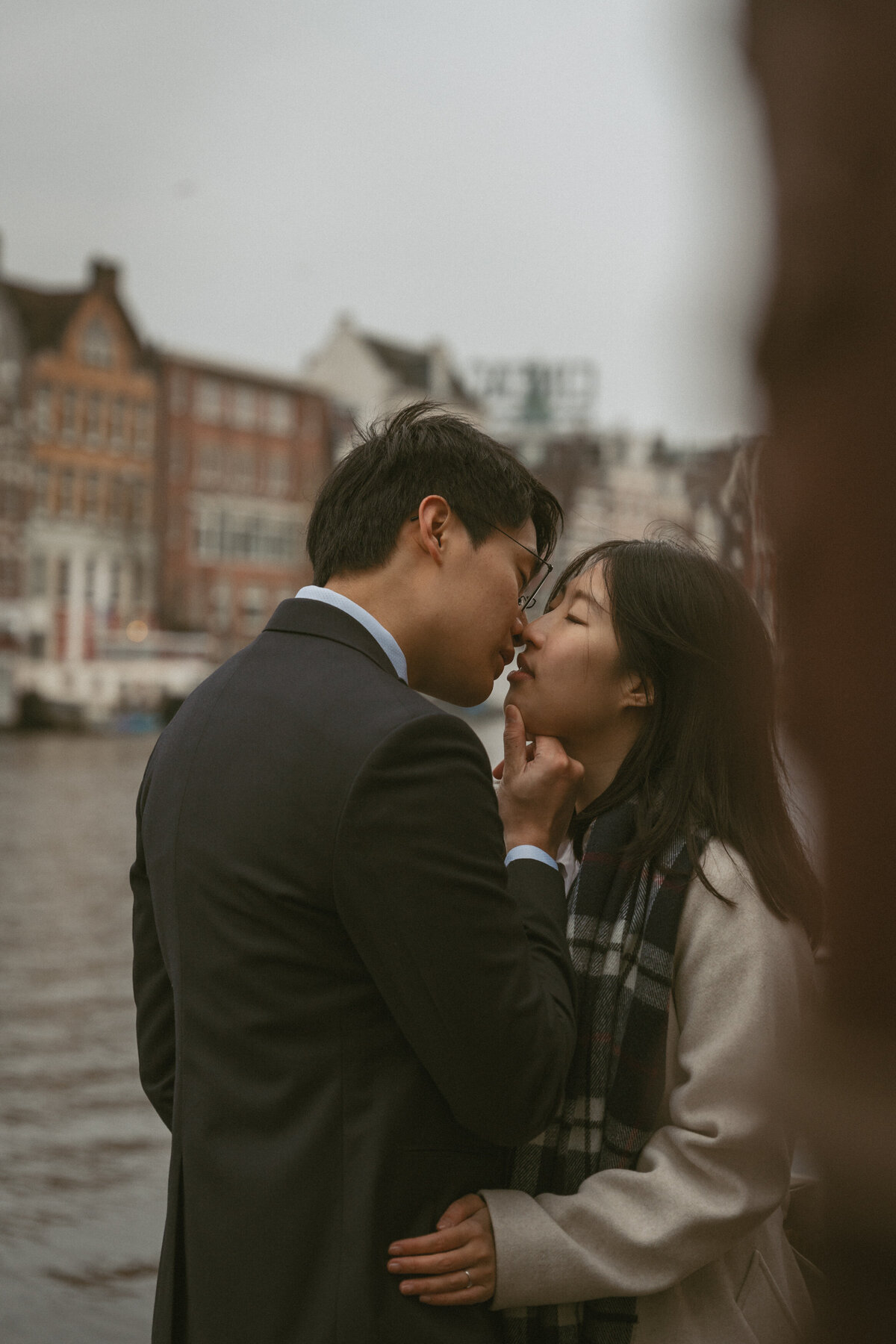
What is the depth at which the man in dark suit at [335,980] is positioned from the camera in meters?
1.52

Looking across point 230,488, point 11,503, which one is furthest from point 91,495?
point 230,488

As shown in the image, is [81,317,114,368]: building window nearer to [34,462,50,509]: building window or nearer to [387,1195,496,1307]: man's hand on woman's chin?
[34,462,50,509]: building window

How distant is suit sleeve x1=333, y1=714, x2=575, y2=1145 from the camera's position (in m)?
1.51

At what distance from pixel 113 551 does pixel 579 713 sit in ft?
172

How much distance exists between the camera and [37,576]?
2002 inches

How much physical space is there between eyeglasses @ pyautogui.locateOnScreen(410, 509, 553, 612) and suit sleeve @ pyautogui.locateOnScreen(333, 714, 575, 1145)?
1.36ft

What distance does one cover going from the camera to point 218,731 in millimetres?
1700

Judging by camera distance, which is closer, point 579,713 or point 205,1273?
point 205,1273

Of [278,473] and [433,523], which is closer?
[433,523]

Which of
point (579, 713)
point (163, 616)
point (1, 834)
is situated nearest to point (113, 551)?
point (163, 616)

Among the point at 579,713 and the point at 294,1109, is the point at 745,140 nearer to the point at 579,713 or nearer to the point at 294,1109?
the point at 294,1109

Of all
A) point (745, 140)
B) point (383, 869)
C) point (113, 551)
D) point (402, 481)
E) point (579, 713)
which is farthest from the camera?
point (113, 551)

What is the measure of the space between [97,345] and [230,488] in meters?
7.53

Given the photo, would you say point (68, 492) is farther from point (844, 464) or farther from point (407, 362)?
point (844, 464)
